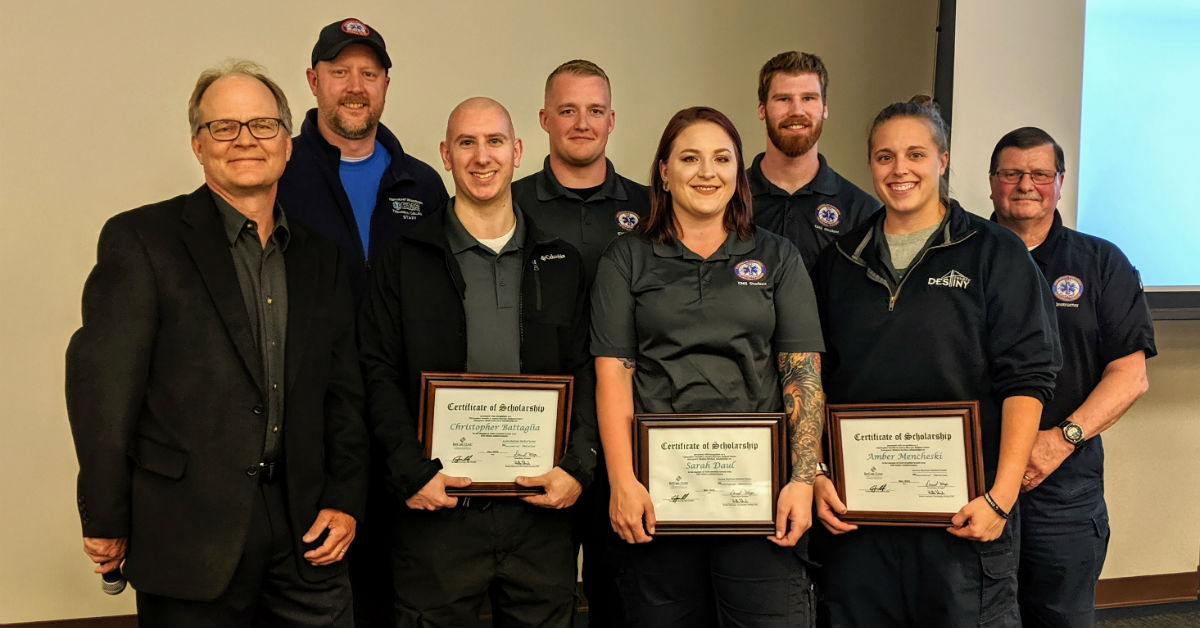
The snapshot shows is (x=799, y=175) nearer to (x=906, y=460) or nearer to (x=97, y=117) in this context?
(x=906, y=460)

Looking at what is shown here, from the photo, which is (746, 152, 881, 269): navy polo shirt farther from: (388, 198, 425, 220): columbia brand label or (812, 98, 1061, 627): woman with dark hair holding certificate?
(388, 198, 425, 220): columbia brand label

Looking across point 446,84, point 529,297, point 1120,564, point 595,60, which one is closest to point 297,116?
point 446,84

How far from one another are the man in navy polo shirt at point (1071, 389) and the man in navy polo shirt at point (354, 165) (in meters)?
2.11

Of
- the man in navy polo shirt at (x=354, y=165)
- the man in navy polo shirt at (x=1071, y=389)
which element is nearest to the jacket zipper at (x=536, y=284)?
the man in navy polo shirt at (x=354, y=165)

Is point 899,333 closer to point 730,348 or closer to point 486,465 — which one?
point 730,348

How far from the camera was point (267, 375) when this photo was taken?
220 cm

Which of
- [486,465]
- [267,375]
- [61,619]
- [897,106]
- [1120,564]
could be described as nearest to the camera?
[267,375]

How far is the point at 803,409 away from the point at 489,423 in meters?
0.86

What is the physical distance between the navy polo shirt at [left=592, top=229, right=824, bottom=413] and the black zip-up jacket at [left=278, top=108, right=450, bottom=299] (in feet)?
2.62

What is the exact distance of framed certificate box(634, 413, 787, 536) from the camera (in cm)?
236

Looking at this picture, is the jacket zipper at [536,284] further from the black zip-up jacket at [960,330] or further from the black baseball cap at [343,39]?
the black baseball cap at [343,39]

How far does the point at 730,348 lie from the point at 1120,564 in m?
3.48

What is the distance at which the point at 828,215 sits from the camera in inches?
126

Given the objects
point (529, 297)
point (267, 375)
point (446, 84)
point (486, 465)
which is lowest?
point (486, 465)
